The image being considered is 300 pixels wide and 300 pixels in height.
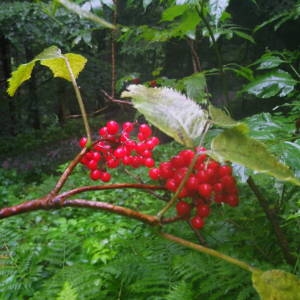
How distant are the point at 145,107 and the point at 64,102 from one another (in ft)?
36.1

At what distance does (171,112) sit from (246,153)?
0.54 ft

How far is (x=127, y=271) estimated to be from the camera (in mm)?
1755

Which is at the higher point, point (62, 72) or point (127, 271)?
point (62, 72)

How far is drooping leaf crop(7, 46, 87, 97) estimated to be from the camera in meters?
0.95

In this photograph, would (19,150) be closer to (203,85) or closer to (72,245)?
(72,245)

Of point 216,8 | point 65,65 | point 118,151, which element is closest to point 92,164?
point 118,151

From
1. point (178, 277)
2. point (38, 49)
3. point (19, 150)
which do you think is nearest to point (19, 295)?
point (178, 277)

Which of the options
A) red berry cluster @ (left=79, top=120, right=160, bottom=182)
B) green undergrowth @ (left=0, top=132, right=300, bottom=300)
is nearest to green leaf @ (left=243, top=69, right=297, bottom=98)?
green undergrowth @ (left=0, top=132, right=300, bottom=300)

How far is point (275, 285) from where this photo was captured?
2.31 feet

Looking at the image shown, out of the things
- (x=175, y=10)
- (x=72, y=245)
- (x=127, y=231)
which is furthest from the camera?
(x=127, y=231)

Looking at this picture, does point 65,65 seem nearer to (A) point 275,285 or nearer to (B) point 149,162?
(B) point 149,162

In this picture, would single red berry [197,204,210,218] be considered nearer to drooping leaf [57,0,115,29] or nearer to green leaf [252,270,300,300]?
green leaf [252,270,300,300]

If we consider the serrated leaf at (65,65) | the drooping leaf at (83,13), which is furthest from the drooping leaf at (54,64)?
the drooping leaf at (83,13)

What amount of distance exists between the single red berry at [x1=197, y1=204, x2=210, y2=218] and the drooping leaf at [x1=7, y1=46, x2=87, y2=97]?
0.46 metres
